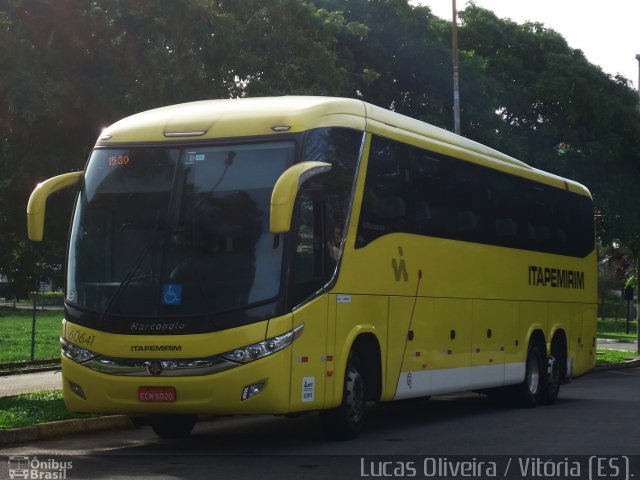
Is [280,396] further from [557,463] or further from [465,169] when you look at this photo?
[465,169]

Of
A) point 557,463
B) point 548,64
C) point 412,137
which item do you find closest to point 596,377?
point 548,64

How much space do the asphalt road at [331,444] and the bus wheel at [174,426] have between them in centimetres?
13

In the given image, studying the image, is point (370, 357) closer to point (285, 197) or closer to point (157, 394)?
point (157, 394)

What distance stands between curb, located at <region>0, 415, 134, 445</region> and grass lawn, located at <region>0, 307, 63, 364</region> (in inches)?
532

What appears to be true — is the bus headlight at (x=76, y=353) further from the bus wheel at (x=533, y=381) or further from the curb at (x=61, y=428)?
the bus wheel at (x=533, y=381)

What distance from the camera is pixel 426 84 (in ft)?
121

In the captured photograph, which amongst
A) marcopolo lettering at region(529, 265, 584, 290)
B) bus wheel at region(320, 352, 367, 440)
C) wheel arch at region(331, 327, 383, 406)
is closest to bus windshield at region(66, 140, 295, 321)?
bus wheel at region(320, 352, 367, 440)

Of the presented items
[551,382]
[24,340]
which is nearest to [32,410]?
[551,382]

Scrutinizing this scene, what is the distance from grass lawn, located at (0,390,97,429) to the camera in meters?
14.4

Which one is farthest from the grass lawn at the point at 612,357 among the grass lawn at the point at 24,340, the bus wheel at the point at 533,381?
the grass lawn at the point at 24,340

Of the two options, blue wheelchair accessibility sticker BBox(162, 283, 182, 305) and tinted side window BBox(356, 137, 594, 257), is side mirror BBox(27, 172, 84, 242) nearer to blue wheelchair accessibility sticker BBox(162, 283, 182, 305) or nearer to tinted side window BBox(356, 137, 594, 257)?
blue wheelchair accessibility sticker BBox(162, 283, 182, 305)

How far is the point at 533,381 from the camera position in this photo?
20.1 meters

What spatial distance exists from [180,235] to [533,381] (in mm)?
9222

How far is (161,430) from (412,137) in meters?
4.67
